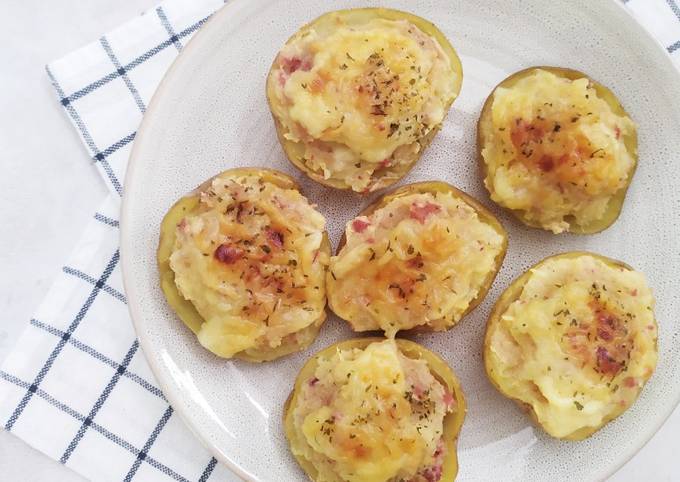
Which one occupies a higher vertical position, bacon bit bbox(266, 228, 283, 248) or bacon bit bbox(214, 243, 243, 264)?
bacon bit bbox(214, 243, 243, 264)

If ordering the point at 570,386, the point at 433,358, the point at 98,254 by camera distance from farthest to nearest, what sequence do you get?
the point at 98,254
the point at 433,358
the point at 570,386

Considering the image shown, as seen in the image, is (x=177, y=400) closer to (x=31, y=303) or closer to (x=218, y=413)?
(x=218, y=413)

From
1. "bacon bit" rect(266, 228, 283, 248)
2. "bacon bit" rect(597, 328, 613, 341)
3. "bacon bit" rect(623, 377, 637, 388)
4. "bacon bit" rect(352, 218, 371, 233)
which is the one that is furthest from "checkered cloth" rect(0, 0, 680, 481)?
"bacon bit" rect(623, 377, 637, 388)

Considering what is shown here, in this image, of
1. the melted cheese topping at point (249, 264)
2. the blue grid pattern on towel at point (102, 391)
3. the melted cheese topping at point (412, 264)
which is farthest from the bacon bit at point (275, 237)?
the blue grid pattern on towel at point (102, 391)

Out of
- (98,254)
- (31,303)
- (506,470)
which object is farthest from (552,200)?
(31,303)

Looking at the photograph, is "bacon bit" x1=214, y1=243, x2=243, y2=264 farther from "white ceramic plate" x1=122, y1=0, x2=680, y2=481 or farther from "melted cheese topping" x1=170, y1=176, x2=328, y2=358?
"white ceramic plate" x1=122, y1=0, x2=680, y2=481

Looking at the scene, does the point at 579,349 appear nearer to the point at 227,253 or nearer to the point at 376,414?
the point at 376,414
